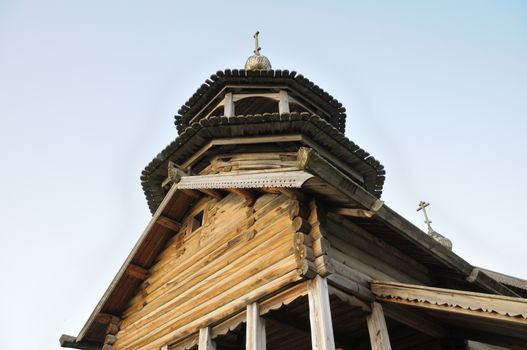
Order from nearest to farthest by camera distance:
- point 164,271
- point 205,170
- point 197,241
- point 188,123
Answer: point 197,241
point 164,271
point 205,170
point 188,123

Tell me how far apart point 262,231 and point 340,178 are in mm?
2158

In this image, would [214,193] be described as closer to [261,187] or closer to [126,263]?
[261,187]

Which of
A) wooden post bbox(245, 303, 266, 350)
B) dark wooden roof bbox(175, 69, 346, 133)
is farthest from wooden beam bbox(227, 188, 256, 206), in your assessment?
dark wooden roof bbox(175, 69, 346, 133)

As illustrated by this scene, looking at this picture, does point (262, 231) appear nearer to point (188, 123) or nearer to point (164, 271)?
point (164, 271)

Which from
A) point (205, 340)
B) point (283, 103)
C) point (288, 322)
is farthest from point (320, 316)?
point (283, 103)

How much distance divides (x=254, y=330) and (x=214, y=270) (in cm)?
203

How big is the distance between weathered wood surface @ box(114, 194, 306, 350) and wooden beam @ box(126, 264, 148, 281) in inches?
6.9

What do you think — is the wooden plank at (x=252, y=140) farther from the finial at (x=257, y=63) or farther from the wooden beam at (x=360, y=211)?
the finial at (x=257, y=63)

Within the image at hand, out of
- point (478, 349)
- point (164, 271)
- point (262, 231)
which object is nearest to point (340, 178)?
point (262, 231)

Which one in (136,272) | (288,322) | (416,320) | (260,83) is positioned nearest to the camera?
(416,320)

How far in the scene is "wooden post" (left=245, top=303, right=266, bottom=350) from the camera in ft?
19.9

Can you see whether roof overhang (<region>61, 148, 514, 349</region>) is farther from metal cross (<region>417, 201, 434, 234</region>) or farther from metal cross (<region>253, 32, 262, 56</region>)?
metal cross (<region>417, 201, 434, 234</region>)

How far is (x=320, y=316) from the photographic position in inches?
208

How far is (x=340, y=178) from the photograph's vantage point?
5512 millimetres
